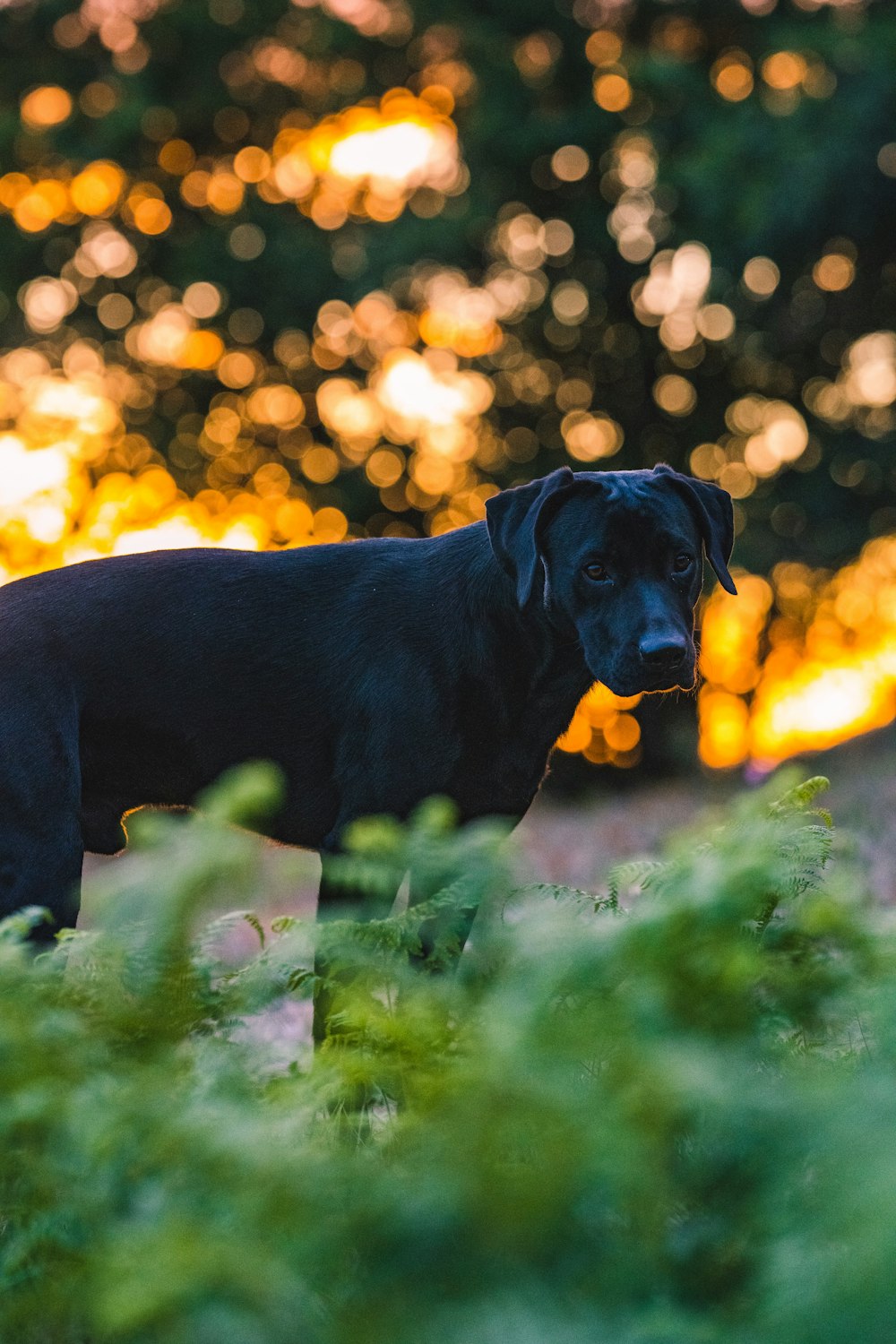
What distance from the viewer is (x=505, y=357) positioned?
19.5 m

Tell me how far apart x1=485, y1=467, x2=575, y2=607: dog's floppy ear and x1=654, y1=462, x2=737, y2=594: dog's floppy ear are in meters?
0.39

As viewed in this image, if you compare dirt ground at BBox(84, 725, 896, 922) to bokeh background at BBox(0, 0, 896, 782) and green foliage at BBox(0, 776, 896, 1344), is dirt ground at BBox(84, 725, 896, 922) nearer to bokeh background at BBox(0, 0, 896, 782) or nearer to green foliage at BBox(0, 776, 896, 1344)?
green foliage at BBox(0, 776, 896, 1344)

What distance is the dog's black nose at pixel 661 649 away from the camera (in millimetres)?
3938

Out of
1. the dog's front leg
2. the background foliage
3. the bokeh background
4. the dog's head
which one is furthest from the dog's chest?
the bokeh background

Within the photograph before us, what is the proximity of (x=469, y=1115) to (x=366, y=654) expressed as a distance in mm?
3025

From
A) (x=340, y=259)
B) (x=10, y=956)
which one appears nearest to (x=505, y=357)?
(x=340, y=259)

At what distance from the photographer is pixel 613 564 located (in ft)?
13.6

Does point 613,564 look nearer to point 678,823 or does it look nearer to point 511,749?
point 511,749

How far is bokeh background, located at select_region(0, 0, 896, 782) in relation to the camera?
1828cm

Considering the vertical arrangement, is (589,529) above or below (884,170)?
above

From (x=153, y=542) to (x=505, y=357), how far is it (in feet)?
19.0

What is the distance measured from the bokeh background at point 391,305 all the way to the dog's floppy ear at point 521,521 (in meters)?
13.6

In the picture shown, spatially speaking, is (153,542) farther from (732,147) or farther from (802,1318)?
(802,1318)

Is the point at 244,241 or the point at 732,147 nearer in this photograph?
the point at 732,147
